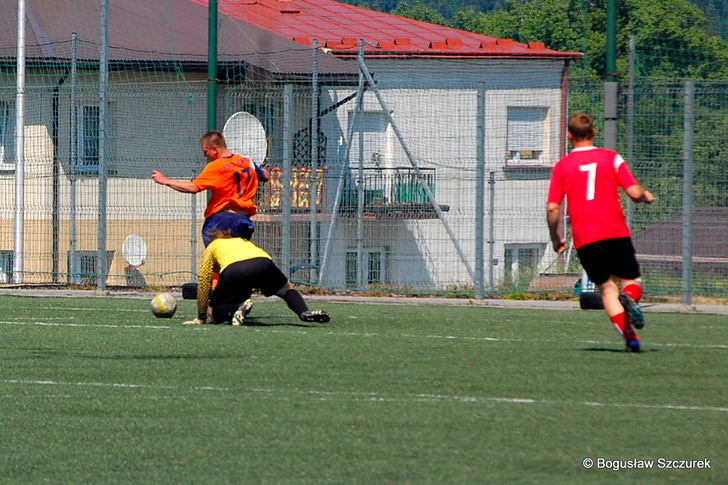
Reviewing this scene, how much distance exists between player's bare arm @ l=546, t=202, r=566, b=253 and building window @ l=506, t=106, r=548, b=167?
9.08 metres

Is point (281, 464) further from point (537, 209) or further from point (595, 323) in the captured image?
point (537, 209)

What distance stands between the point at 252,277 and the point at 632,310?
138 inches

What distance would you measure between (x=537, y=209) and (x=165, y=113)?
675cm

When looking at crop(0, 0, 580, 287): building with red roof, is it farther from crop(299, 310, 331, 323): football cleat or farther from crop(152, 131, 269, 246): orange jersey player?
crop(299, 310, 331, 323): football cleat

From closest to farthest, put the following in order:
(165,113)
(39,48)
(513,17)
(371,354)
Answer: (371,354)
(165,113)
(39,48)
(513,17)

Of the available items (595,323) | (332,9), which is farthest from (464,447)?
(332,9)

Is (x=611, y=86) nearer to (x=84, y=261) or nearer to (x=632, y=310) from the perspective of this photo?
(x=632, y=310)

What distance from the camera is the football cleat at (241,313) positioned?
37.3ft

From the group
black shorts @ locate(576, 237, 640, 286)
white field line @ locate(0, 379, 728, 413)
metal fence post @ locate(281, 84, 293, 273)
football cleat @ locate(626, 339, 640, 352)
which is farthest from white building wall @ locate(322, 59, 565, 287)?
white field line @ locate(0, 379, 728, 413)

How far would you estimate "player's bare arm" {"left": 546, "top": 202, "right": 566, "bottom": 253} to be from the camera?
9.21 meters

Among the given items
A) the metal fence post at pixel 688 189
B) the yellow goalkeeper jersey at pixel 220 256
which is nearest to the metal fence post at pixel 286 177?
the metal fence post at pixel 688 189

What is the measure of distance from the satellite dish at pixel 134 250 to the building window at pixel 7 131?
327 cm

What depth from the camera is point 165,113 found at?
21094 mm

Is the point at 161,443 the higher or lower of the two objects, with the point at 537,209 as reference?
lower
